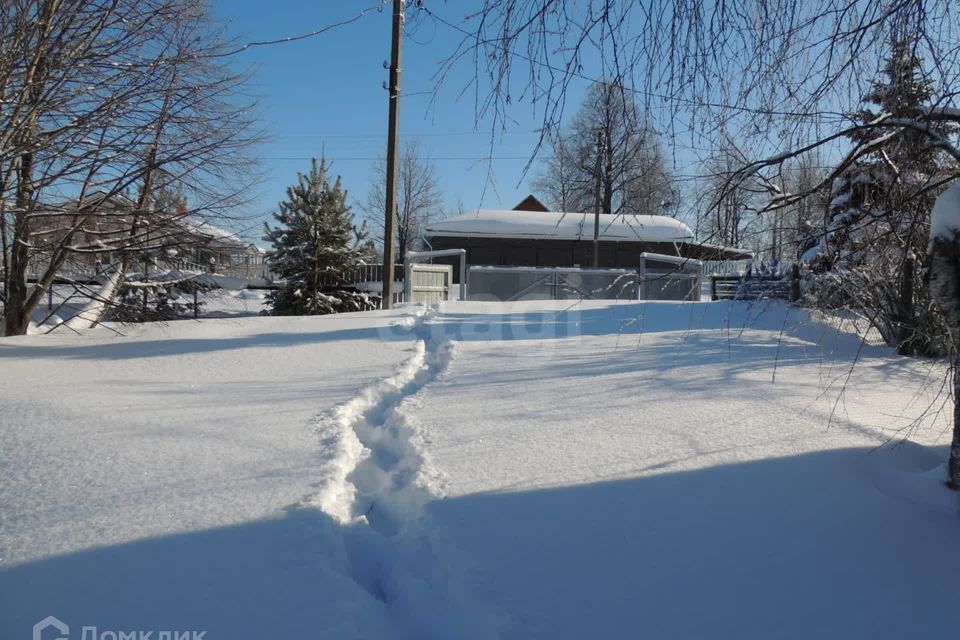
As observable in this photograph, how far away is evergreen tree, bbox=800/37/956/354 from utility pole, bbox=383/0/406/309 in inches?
328

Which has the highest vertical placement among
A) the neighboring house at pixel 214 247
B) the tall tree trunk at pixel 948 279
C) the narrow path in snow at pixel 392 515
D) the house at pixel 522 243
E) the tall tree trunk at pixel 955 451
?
the house at pixel 522 243

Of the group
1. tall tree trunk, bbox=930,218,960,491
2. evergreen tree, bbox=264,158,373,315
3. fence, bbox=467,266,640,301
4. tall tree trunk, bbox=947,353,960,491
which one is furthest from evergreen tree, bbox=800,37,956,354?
evergreen tree, bbox=264,158,373,315

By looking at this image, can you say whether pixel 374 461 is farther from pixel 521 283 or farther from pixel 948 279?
pixel 521 283

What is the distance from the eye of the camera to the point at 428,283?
44.5 feet

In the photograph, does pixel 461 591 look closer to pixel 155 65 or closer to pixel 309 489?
pixel 309 489

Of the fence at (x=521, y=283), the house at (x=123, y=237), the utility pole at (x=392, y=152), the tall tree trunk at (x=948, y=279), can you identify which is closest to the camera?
the tall tree trunk at (x=948, y=279)

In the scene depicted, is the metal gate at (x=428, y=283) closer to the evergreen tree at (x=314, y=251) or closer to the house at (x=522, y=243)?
the evergreen tree at (x=314, y=251)

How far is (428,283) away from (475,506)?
10844 mm

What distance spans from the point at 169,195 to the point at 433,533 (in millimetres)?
6741

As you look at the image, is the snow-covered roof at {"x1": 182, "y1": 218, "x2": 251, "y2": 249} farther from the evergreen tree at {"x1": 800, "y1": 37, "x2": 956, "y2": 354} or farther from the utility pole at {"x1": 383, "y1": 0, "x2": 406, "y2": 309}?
the evergreen tree at {"x1": 800, "y1": 37, "x2": 956, "y2": 354}

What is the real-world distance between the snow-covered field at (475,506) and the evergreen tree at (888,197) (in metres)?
0.61

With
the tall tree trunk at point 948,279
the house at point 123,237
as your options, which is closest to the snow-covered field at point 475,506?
the tall tree trunk at point 948,279

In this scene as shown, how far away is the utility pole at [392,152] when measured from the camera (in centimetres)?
1059

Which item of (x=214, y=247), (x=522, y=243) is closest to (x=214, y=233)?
(x=214, y=247)
